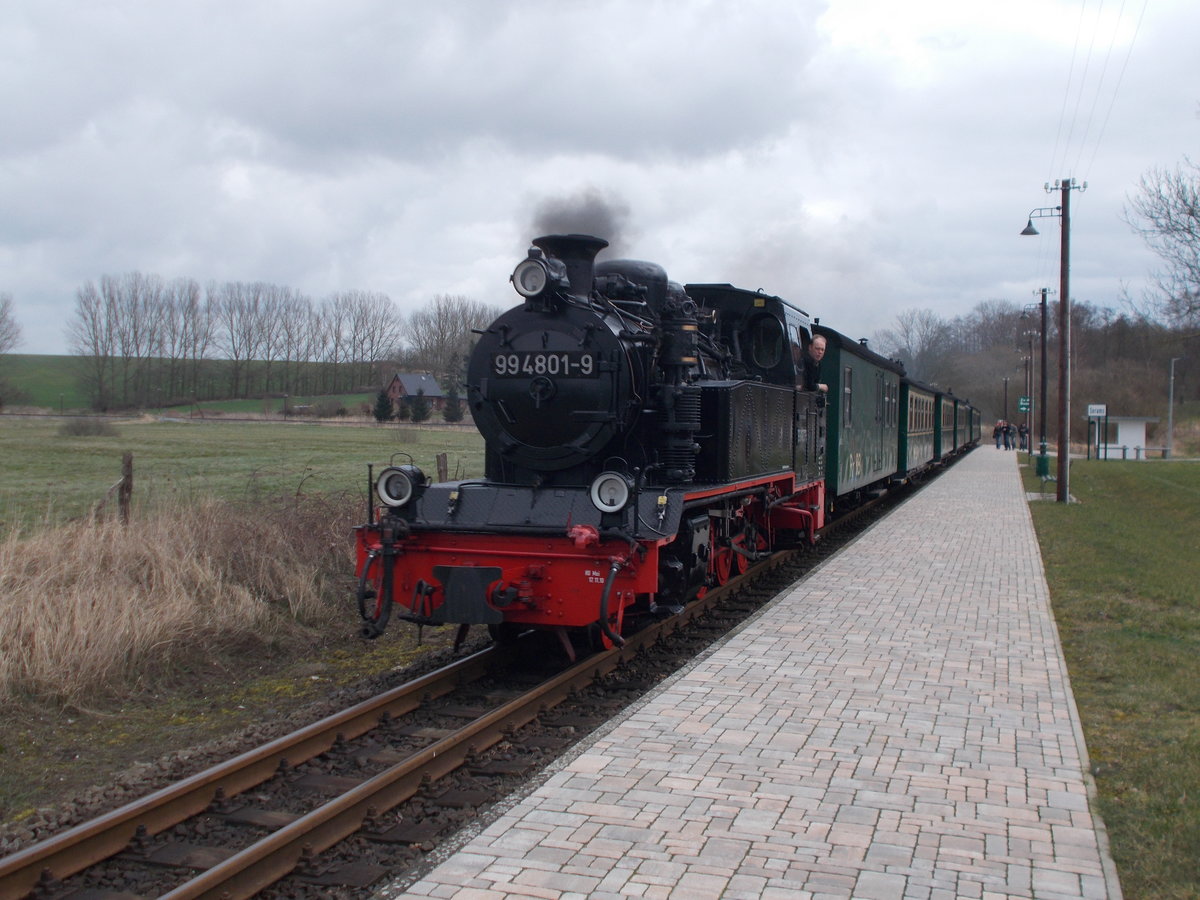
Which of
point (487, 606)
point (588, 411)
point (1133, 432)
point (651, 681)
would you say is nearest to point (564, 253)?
point (588, 411)

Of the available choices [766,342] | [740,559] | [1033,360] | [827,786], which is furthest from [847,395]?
[1033,360]

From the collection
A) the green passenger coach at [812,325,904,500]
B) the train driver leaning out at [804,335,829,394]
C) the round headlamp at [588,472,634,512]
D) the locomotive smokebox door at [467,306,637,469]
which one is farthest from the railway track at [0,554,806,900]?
the green passenger coach at [812,325,904,500]

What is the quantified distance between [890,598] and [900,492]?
1449 centimetres

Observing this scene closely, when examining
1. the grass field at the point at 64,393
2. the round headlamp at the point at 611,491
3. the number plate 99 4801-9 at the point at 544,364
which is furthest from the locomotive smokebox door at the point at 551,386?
the grass field at the point at 64,393

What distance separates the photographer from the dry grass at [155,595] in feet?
20.6

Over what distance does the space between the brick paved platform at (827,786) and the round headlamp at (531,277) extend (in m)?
2.88

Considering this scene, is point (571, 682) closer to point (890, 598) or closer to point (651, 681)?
point (651, 681)

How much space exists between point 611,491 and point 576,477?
1.02 meters

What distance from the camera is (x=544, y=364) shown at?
7.06 metres

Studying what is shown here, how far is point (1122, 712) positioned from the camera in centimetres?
587

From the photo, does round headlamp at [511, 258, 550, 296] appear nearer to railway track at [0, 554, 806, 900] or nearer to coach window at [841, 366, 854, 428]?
railway track at [0, 554, 806, 900]

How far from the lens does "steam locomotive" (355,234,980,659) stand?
6.34m

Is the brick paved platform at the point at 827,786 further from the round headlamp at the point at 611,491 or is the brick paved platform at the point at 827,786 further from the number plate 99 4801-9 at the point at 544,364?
the number plate 99 4801-9 at the point at 544,364

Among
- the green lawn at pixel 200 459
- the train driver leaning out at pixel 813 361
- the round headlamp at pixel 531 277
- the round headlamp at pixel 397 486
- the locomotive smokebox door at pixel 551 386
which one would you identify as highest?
the round headlamp at pixel 531 277
